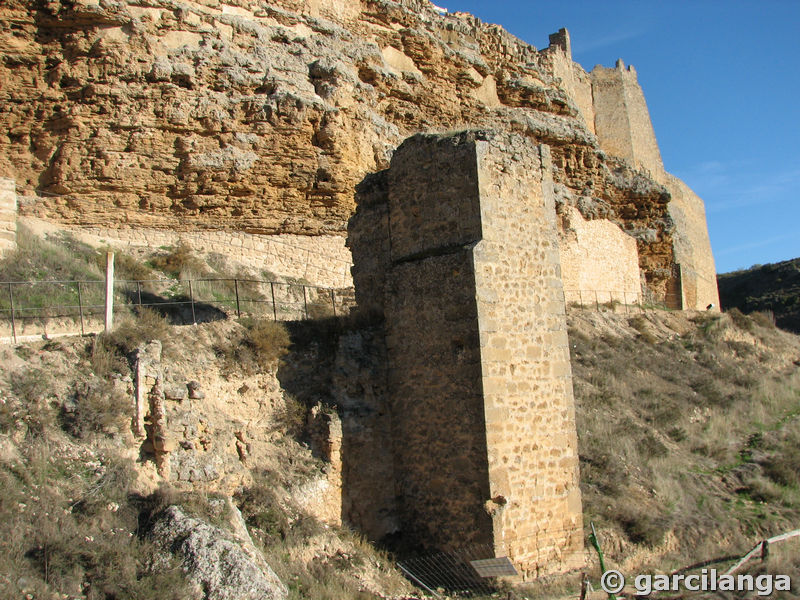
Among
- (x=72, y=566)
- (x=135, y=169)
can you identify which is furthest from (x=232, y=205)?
(x=72, y=566)

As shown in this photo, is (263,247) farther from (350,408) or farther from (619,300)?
(619,300)

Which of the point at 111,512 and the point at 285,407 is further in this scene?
the point at 285,407

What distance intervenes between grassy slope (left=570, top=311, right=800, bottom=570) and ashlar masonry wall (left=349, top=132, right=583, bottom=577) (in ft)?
5.99

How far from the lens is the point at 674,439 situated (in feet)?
42.7

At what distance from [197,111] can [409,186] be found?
970cm

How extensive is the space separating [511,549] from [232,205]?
11829 millimetres

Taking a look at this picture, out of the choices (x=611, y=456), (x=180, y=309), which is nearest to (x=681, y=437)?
(x=611, y=456)

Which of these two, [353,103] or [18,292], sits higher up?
[353,103]

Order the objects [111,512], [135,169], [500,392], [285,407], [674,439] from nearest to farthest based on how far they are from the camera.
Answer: [111,512] → [500,392] → [285,407] → [674,439] → [135,169]

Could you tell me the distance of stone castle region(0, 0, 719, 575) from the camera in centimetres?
834

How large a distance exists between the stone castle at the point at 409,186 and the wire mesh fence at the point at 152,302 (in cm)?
169

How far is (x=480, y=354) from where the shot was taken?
8102mm

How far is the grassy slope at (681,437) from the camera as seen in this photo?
32.2 ft

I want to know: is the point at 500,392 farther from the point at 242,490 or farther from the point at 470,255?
the point at 242,490
